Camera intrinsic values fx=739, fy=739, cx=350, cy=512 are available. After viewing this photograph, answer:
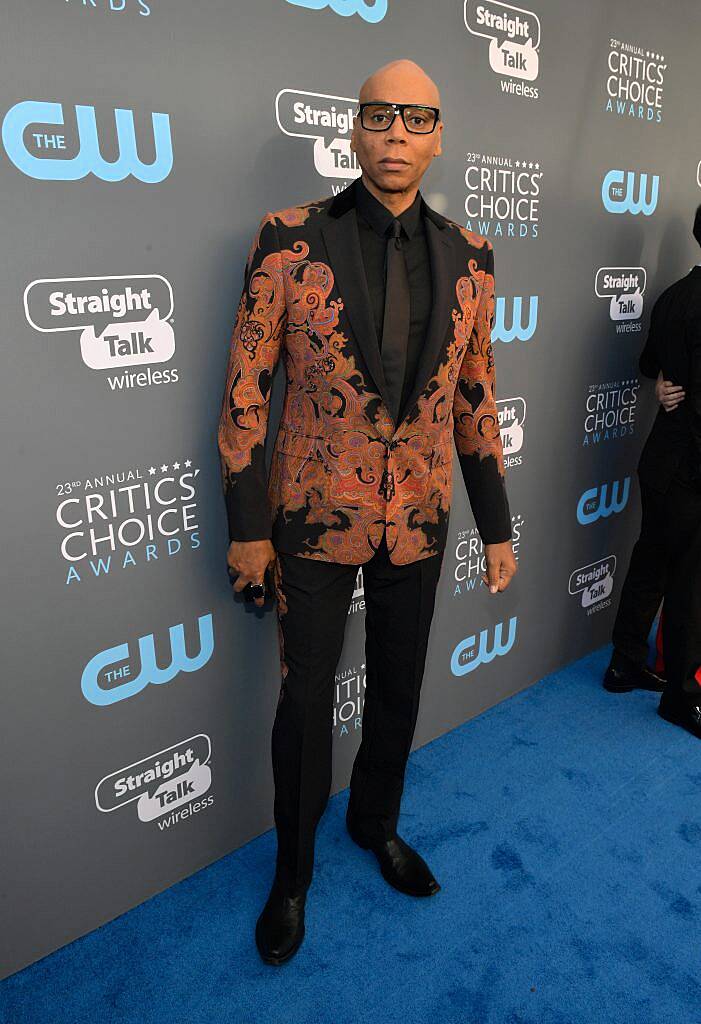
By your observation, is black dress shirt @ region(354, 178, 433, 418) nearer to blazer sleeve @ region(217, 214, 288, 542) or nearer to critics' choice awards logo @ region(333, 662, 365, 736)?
blazer sleeve @ region(217, 214, 288, 542)

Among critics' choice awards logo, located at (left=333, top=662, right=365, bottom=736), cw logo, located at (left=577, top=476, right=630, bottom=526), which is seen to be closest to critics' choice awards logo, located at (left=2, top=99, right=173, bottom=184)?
critics' choice awards logo, located at (left=333, top=662, right=365, bottom=736)

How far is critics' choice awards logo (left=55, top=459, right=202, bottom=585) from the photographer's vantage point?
5.33 ft

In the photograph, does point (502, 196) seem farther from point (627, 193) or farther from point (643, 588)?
point (643, 588)

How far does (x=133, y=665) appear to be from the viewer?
5.95ft

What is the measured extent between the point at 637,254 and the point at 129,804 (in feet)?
8.63

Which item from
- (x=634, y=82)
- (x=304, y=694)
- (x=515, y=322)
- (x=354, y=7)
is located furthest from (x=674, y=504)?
(x=354, y=7)

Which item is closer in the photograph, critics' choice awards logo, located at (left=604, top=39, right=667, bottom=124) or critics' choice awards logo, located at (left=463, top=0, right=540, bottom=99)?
critics' choice awards logo, located at (left=463, top=0, right=540, bottom=99)

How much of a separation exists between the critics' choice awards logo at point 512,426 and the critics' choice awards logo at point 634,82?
3.51 ft

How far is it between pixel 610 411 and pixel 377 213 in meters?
1.80

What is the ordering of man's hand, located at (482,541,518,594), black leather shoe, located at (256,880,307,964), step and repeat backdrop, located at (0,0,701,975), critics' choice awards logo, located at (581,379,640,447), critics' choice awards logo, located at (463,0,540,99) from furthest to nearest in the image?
critics' choice awards logo, located at (581,379,640,447) < critics' choice awards logo, located at (463,0,540,99) < man's hand, located at (482,541,518,594) < black leather shoe, located at (256,880,307,964) < step and repeat backdrop, located at (0,0,701,975)

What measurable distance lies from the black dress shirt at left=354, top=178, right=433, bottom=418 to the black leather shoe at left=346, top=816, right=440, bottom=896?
1.26 m

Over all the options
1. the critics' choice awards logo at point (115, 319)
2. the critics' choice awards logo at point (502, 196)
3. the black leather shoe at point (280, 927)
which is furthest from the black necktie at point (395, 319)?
the black leather shoe at point (280, 927)

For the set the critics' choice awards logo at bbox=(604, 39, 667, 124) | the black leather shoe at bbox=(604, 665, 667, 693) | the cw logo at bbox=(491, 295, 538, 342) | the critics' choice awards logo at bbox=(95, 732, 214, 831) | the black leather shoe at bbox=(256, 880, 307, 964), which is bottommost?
the black leather shoe at bbox=(604, 665, 667, 693)

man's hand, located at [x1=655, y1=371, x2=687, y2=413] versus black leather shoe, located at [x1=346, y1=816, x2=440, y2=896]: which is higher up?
man's hand, located at [x1=655, y1=371, x2=687, y2=413]
